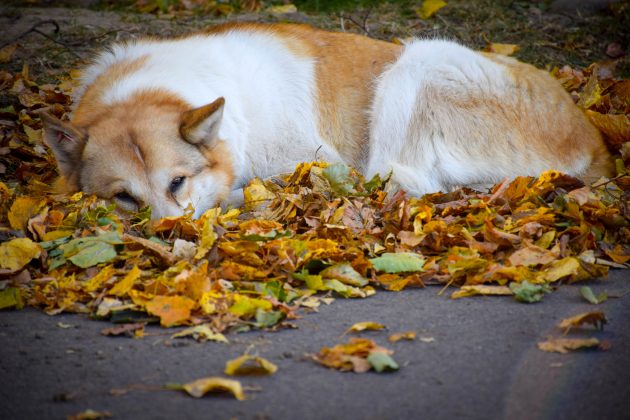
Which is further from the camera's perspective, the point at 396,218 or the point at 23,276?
the point at 396,218

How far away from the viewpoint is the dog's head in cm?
420

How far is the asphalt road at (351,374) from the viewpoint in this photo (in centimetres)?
248

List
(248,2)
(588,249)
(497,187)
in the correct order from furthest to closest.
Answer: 1. (248,2)
2. (497,187)
3. (588,249)

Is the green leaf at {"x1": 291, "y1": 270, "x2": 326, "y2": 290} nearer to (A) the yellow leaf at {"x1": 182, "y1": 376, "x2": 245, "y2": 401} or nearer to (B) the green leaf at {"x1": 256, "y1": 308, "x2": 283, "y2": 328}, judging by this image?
(B) the green leaf at {"x1": 256, "y1": 308, "x2": 283, "y2": 328}

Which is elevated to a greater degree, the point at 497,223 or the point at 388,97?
the point at 388,97

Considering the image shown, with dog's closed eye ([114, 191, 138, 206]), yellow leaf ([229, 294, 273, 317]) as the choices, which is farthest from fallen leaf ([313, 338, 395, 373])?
dog's closed eye ([114, 191, 138, 206])

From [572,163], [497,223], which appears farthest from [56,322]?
[572,163]

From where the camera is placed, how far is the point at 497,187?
4684mm

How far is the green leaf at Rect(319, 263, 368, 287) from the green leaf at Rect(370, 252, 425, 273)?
5.0 inches

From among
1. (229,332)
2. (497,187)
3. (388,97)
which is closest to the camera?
(229,332)

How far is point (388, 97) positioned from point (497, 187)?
1070mm

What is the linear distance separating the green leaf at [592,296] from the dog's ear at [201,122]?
2.23 meters

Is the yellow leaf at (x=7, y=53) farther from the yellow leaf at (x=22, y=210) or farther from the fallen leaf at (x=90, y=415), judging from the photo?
the fallen leaf at (x=90, y=415)

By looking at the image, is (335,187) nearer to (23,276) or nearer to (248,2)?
(23,276)
